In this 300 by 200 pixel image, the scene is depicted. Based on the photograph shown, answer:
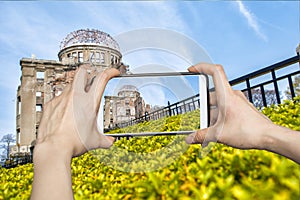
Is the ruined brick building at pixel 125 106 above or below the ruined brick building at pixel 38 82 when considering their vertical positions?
below

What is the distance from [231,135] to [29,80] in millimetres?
28825

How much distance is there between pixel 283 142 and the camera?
44.7 inches

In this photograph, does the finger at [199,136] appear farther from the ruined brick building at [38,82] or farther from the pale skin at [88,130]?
the ruined brick building at [38,82]

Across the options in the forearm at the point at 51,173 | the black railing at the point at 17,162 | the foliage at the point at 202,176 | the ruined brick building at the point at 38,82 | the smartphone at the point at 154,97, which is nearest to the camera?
the foliage at the point at 202,176

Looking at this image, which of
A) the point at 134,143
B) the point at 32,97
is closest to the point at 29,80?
the point at 32,97

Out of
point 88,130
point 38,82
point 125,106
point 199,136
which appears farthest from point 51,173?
point 38,82

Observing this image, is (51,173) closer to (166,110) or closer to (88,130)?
(88,130)

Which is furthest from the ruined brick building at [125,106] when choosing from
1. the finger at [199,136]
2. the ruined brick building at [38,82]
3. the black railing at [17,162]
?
the ruined brick building at [38,82]

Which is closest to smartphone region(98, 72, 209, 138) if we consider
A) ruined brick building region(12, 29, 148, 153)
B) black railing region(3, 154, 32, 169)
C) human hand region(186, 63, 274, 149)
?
human hand region(186, 63, 274, 149)

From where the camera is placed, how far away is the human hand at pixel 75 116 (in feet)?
3.98

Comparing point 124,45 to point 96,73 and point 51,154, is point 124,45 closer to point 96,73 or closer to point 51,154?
point 96,73

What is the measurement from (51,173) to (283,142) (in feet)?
3.62

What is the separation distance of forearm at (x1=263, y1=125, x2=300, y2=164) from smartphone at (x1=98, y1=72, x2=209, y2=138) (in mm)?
364

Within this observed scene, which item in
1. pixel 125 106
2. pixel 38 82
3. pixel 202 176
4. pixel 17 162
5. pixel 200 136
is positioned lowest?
pixel 17 162
